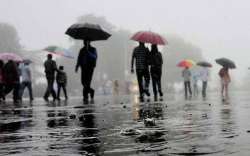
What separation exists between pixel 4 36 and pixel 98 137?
8777 cm

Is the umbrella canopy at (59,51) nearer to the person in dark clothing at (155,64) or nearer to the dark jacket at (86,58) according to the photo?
the person in dark clothing at (155,64)

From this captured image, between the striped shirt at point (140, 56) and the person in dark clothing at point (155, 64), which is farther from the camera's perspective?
the person in dark clothing at point (155, 64)

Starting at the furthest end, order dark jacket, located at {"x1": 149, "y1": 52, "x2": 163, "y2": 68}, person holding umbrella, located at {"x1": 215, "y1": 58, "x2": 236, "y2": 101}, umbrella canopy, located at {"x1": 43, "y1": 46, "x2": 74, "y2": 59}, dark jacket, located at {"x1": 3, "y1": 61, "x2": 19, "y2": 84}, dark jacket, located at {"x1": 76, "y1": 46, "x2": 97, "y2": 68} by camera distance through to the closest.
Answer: person holding umbrella, located at {"x1": 215, "y1": 58, "x2": 236, "y2": 101}
umbrella canopy, located at {"x1": 43, "y1": 46, "x2": 74, "y2": 59}
dark jacket, located at {"x1": 3, "y1": 61, "x2": 19, "y2": 84}
dark jacket, located at {"x1": 149, "y1": 52, "x2": 163, "y2": 68}
dark jacket, located at {"x1": 76, "y1": 46, "x2": 97, "y2": 68}

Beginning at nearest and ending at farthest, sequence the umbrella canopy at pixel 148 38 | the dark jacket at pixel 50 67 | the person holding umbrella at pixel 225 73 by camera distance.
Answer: the umbrella canopy at pixel 148 38, the dark jacket at pixel 50 67, the person holding umbrella at pixel 225 73

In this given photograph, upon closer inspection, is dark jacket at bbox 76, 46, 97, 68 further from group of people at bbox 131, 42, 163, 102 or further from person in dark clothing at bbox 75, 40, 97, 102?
group of people at bbox 131, 42, 163, 102

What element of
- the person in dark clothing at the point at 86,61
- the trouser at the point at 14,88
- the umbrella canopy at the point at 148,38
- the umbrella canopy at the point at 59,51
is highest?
the umbrella canopy at the point at 59,51

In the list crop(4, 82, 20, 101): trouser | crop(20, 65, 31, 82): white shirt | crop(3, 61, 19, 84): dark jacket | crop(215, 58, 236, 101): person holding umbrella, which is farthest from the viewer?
crop(215, 58, 236, 101): person holding umbrella

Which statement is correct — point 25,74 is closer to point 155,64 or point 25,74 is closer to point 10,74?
point 10,74

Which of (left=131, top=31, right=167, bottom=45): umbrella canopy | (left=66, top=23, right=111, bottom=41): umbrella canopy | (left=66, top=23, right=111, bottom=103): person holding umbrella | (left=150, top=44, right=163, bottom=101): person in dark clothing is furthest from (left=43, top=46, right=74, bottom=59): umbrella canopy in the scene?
(left=66, top=23, right=111, bottom=41): umbrella canopy

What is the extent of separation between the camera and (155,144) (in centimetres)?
459

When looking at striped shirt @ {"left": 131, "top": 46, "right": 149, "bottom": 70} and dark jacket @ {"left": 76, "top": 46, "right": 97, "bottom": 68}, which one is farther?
striped shirt @ {"left": 131, "top": 46, "right": 149, "bottom": 70}

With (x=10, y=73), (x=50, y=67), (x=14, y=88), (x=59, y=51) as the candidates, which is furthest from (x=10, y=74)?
(x=59, y=51)

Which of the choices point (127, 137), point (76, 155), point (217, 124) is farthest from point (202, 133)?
point (76, 155)

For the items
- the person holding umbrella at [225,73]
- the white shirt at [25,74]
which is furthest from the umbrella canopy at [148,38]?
the person holding umbrella at [225,73]
